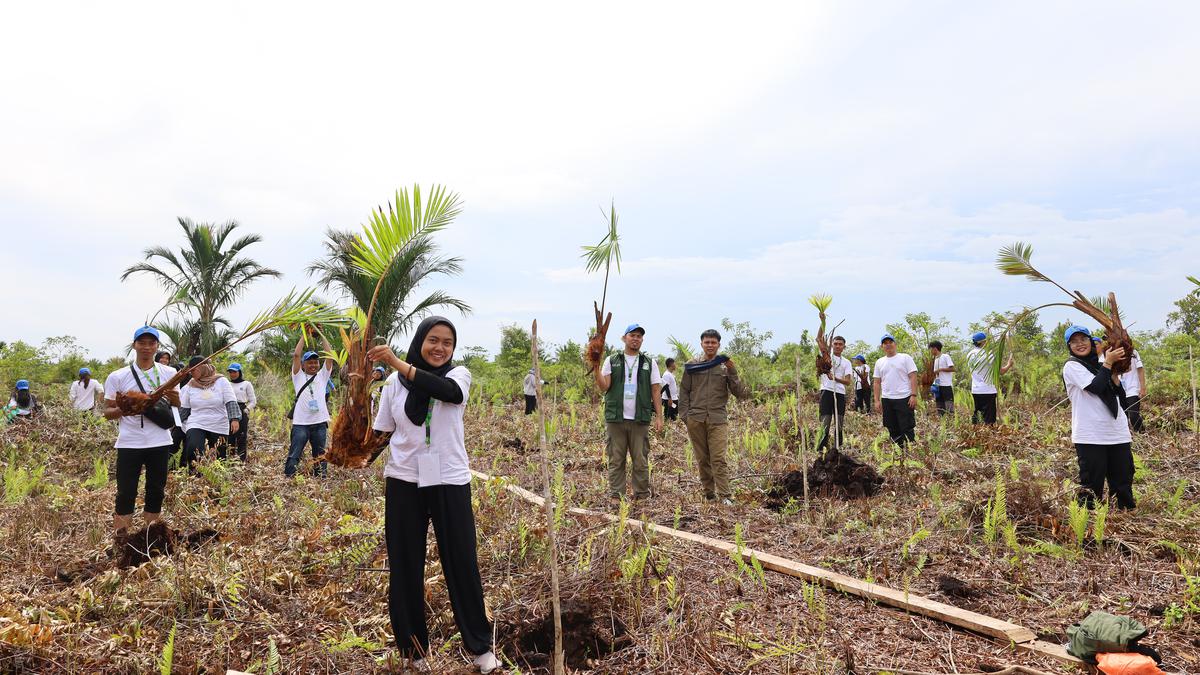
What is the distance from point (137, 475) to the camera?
5195mm

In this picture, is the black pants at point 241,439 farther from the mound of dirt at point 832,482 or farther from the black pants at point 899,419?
the black pants at point 899,419

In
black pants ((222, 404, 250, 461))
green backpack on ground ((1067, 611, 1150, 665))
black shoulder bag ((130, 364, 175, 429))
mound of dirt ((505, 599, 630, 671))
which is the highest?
black shoulder bag ((130, 364, 175, 429))

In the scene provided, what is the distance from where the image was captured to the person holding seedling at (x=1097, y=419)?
204 inches

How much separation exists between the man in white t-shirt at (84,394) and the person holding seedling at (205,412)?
4.32m

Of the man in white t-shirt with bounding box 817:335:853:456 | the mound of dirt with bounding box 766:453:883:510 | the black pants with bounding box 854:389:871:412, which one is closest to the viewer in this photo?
the mound of dirt with bounding box 766:453:883:510

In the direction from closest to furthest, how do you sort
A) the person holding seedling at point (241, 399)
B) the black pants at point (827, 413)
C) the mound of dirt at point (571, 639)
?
the mound of dirt at point (571, 639), the person holding seedling at point (241, 399), the black pants at point (827, 413)

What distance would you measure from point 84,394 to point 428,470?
9.92 m

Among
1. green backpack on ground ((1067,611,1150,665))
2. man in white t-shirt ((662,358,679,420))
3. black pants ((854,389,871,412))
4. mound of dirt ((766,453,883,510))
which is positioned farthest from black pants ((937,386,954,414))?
green backpack on ground ((1067,611,1150,665))

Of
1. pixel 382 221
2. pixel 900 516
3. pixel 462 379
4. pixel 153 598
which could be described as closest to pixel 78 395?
pixel 153 598

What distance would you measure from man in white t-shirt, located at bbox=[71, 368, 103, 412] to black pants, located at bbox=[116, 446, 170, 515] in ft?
21.3

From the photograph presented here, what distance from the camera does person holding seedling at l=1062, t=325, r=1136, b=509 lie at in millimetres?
5172

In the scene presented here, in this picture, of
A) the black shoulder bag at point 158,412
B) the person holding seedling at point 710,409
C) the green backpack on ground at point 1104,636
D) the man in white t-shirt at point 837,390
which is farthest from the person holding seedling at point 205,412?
the green backpack on ground at point 1104,636

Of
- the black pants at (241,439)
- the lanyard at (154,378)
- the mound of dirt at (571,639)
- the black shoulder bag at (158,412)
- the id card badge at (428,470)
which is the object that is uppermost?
the lanyard at (154,378)

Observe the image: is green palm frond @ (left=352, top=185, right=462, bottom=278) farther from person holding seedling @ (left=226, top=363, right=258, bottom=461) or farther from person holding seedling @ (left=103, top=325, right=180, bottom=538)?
person holding seedling @ (left=226, top=363, right=258, bottom=461)
